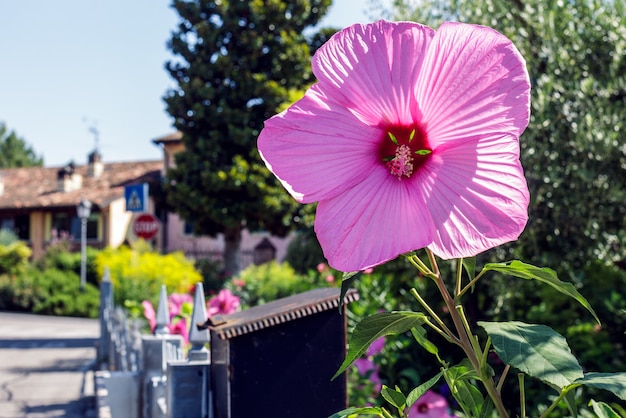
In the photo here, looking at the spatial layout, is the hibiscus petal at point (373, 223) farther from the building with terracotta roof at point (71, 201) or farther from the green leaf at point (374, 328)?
the building with terracotta roof at point (71, 201)

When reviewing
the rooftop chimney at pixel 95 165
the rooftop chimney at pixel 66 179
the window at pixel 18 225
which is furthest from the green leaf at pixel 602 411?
the rooftop chimney at pixel 95 165

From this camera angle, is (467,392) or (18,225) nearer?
(467,392)

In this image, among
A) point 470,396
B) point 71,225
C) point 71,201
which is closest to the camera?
point 470,396

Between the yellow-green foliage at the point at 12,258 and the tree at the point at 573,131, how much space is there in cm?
2393

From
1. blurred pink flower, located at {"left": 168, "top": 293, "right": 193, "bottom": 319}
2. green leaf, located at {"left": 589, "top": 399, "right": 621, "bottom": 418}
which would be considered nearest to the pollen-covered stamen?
green leaf, located at {"left": 589, "top": 399, "right": 621, "bottom": 418}

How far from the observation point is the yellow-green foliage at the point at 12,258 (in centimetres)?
2569

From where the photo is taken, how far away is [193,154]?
19.5 metres

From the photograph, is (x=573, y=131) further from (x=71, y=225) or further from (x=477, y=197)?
(x=71, y=225)

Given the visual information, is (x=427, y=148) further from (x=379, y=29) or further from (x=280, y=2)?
(x=280, y=2)

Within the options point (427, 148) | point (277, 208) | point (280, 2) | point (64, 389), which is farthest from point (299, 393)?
point (280, 2)

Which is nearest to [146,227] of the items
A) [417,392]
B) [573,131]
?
[573,131]

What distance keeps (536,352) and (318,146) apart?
1.25ft

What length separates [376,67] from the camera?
826mm

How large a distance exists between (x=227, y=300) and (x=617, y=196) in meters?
2.84
